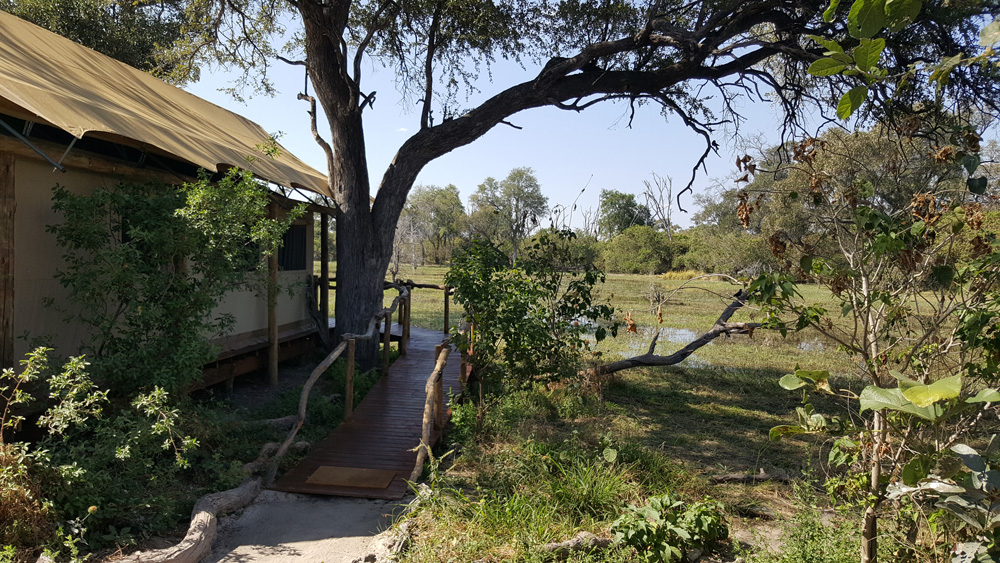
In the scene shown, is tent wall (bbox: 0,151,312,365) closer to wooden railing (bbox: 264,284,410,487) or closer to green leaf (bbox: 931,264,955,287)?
wooden railing (bbox: 264,284,410,487)

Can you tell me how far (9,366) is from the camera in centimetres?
507

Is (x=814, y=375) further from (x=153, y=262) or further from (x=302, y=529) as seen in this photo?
(x=153, y=262)

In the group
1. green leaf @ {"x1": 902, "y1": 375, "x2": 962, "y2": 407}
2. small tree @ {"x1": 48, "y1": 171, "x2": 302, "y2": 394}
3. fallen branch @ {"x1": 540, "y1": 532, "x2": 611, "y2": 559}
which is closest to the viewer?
green leaf @ {"x1": 902, "y1": 375, "x2": 962, "y2": 407}

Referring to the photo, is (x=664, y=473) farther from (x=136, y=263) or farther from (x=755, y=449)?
(x=136, y=263)

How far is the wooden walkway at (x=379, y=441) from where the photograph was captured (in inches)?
217

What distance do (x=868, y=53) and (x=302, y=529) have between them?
4.67 m

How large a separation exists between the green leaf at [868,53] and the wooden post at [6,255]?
587 cm

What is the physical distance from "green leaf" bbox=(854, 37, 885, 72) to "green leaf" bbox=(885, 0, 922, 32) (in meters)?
0.06

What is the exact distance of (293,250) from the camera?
10398mm

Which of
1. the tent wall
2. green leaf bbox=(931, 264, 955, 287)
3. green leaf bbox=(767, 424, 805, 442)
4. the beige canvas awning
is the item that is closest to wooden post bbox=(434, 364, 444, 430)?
the beige canvas awning

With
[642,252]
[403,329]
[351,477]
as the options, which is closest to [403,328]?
[403,329]

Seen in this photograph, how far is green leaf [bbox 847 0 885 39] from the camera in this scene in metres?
1.54

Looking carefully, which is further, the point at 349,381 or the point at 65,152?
the point at 349,381

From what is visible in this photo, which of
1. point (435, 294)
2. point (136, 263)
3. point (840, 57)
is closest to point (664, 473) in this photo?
point (840, 57)
